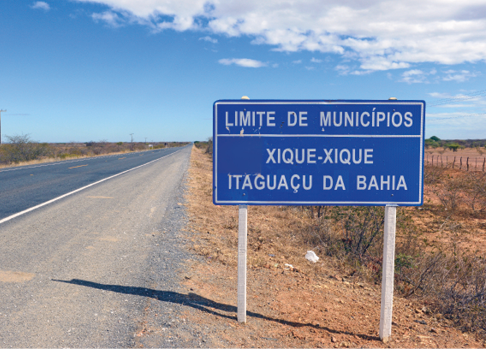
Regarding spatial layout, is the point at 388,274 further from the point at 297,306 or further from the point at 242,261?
the point at 242,261

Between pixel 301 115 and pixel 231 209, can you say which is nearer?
pixel 301 115

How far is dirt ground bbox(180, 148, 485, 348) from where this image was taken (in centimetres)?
289

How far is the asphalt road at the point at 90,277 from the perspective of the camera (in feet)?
9.01

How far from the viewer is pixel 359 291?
4043mm

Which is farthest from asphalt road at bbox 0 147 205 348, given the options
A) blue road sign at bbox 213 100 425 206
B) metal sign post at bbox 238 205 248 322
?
blue road sign at bbox 213 100 425 206

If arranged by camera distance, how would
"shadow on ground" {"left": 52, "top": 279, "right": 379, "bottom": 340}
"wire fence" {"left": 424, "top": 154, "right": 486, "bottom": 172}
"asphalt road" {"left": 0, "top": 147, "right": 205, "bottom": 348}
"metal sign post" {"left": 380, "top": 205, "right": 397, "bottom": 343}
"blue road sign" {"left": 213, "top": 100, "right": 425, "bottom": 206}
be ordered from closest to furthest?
"asphalt road" {"left": 0, "top": 147, "right": 205, "bottom": 348}, "metal sign post" {"left": 380, "top": 205, "right": 397, "bottom": 343}, "blue road sign" {"left": 213, "top": 100, "right": 425, "bottom": 206}, "shadow on ground" {"left": 52, "top": 279, "right": 379, "bottom": 340}, "wire fence" {"left": 424, "top": 154, "right": 486, "bottom": 172}

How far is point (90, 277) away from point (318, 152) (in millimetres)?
2931

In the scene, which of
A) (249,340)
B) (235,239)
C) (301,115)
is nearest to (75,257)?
(235,239)

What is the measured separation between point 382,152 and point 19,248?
502 cm

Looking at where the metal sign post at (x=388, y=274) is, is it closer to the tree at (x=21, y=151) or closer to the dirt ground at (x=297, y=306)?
the dirt ground at (x=297, y=306)

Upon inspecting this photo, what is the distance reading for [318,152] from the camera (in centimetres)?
306

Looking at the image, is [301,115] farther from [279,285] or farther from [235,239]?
[235,239]

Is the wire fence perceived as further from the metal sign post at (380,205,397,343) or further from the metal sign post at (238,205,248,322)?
the metal sign post at (238,205,248,322)

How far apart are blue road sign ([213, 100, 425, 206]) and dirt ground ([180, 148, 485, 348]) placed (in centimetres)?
Answer: 111
